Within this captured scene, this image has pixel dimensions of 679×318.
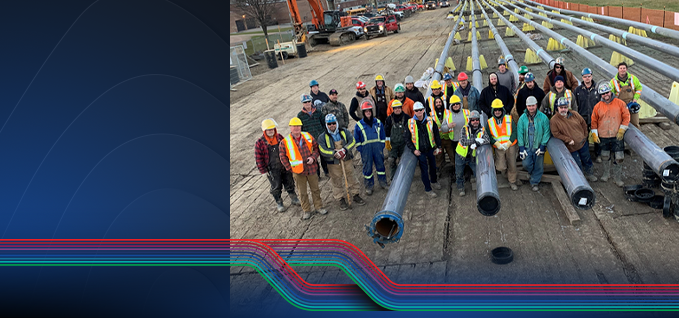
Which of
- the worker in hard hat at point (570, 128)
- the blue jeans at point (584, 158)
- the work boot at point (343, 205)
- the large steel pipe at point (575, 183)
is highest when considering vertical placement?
the large steel pipe at point (575, 183)

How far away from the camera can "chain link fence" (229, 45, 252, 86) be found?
2641 centimetres

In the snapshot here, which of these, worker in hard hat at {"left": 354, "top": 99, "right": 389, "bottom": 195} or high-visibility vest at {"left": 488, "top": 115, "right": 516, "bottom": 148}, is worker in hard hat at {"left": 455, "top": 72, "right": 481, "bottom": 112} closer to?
high-visibility vest at {"left": 488, "top": 115, "right": 516, "bottom": 148}

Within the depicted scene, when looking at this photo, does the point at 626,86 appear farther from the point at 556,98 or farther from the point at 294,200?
the point at 294,200

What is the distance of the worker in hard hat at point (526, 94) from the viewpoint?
8617 mm

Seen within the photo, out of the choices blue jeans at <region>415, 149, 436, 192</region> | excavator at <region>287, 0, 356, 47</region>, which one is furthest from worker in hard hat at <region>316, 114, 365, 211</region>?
excavator at <region>287, 0, 356, 47</region>

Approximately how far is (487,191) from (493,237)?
2408 millimetres

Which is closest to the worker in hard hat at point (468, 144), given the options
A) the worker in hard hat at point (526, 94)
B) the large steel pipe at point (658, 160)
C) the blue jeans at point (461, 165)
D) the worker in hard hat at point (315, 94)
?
the blue jeans at point (461, 165)

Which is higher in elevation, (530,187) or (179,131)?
(179,131)

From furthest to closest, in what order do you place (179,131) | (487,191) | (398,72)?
(398,72), (179,131), (487,191)

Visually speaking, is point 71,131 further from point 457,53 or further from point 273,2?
point 273,2

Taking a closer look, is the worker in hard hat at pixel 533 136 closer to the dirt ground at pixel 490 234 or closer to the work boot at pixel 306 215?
the dirt ground at pixel 490 234

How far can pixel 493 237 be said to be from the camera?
22.2ft

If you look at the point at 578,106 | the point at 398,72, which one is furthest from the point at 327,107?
the point at 398,72

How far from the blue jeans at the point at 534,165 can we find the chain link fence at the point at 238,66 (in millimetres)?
21161
